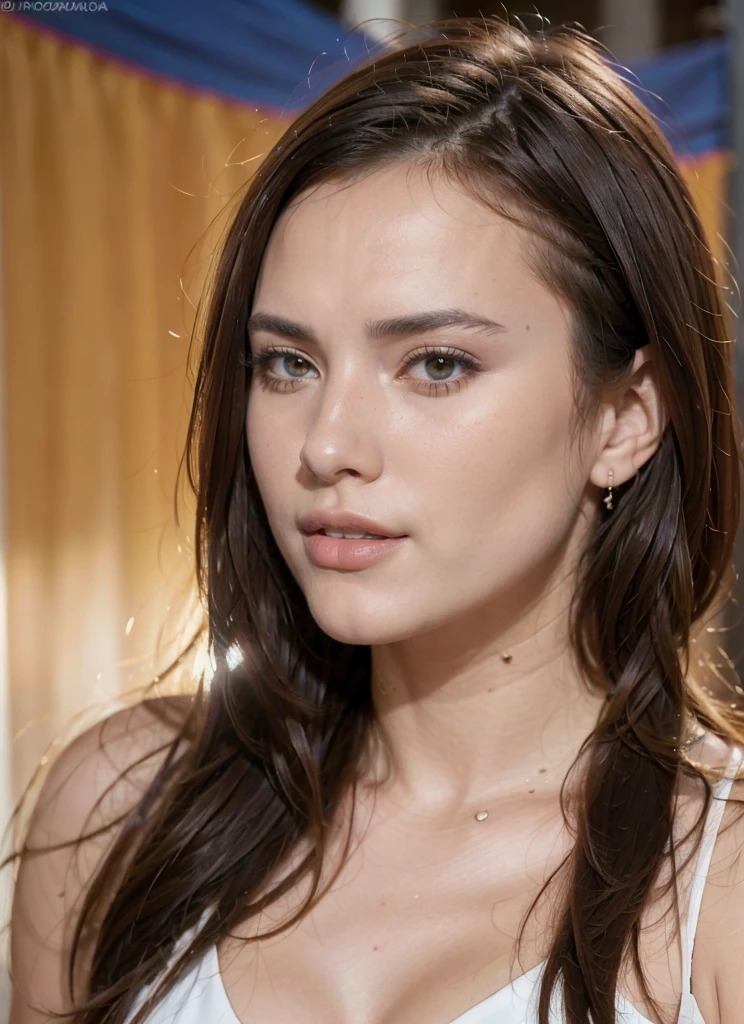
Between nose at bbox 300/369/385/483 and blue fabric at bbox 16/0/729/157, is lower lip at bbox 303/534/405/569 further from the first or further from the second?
blue fabric at bbox 16/0/729/157

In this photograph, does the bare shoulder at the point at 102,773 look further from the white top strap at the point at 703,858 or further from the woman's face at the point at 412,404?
the white top strap at the point at 703,858

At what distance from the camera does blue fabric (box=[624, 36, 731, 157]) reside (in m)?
2.81

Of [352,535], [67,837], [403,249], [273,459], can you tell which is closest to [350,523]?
[352,535]

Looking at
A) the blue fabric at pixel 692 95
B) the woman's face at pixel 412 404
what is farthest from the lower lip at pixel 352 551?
the blue fabric at pixel 692 95

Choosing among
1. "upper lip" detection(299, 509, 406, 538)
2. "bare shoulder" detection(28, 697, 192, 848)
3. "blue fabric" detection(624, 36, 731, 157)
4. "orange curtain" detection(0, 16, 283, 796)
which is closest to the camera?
"upper lip" detection(299, 509, 406, 538)

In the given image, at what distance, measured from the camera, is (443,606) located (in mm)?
1232

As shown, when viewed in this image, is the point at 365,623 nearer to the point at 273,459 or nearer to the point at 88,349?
the point at 273,459

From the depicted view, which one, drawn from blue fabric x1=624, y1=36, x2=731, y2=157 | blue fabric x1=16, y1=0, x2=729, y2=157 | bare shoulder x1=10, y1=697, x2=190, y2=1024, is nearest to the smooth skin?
bare shoulder x1=10, y1=697, x2=190, y2=1024

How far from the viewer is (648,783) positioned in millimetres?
1283

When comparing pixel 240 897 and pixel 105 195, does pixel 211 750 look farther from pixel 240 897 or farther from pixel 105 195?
pixel 105 195

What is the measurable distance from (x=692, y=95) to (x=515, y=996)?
2326mm

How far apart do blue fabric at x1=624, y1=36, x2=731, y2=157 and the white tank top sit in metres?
1.96

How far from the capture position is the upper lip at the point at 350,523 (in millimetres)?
1202

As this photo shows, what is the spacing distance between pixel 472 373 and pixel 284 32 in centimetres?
178
